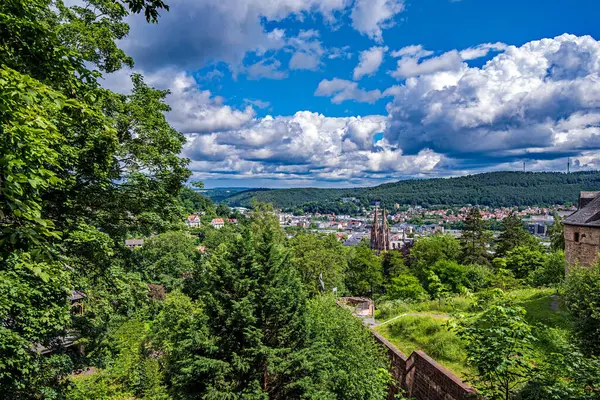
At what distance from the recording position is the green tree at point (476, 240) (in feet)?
128

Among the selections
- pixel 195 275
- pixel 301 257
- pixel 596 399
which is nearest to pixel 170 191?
pixel 596 399

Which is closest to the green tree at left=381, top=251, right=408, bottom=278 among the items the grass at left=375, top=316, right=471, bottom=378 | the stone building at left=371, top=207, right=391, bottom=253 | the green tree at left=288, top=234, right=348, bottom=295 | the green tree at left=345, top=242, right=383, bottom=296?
the green tree at left=345, top=242, right=383, bottom=296

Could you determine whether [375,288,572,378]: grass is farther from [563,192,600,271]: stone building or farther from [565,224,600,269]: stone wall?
[563,192,600,271]: stone building

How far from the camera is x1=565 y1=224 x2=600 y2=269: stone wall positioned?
1586 cm

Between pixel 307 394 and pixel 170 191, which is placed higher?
pixel 170 191

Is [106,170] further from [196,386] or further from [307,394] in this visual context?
[307,394]

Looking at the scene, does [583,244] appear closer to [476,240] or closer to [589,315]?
[589,315]

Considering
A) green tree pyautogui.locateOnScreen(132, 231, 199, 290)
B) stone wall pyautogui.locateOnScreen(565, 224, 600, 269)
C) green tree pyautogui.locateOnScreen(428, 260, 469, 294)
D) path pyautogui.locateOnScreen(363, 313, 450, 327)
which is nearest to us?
stone wall pyautogui.locateOnScreen(565, 224, 600, 269)

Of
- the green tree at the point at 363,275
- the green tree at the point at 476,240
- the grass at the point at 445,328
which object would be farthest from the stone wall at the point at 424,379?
the green tree at the point at 476,240

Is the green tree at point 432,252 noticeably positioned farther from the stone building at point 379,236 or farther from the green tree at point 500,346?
the green tree at point 500,346

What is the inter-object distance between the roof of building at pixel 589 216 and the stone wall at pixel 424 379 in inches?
451

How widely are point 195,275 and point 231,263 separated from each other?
23762 millimetres

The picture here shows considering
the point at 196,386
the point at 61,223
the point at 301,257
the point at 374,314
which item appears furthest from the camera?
the point at 301,257

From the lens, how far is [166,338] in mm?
18031
